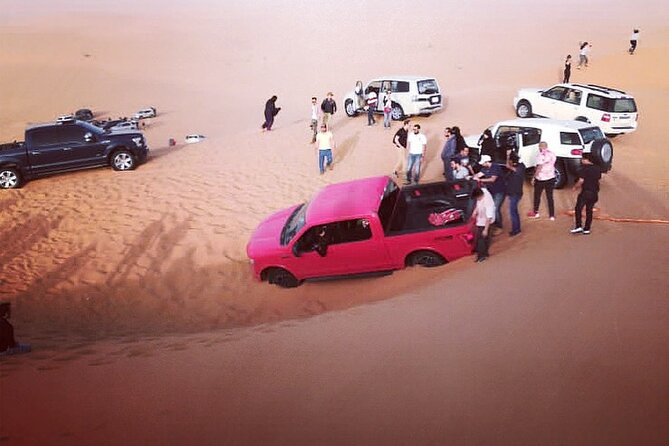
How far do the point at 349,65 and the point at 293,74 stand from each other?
4.10 meters

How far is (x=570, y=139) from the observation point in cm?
1242

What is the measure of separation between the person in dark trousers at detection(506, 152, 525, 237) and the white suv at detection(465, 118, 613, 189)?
7.04ft

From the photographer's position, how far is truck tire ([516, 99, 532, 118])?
19.0m

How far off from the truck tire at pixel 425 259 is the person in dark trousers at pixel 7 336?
18.2 feet

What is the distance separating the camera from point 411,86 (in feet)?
62.3

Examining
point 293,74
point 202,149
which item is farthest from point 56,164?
point 293,74

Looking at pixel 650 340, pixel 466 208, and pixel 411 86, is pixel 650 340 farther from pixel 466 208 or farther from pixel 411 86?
pixel 411 86

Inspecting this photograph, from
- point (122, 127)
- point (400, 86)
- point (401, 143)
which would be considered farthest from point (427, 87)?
point (122, 127)

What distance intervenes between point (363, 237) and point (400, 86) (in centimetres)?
1204

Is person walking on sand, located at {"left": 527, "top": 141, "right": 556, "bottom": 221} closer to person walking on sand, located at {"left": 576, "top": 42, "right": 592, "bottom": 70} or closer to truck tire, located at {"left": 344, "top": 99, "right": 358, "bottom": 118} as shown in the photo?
truck tire, located at {"left": 344, "top": 99, "right": 358, "bottom": 118}

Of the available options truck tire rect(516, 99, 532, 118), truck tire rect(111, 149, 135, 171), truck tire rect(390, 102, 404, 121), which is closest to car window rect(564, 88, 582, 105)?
truck tire rect(516, 99, 532, 118)

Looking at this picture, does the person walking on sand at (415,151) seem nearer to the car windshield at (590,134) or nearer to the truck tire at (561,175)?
the truck tire at (561,175)

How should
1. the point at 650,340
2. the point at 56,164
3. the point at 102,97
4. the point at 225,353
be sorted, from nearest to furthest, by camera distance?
1. the point at 650,340
2. the point at 225,353
3. the point at 56,164
4. the point at 102,97

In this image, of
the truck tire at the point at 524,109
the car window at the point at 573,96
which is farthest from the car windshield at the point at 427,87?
the car window at the point at 573,96
